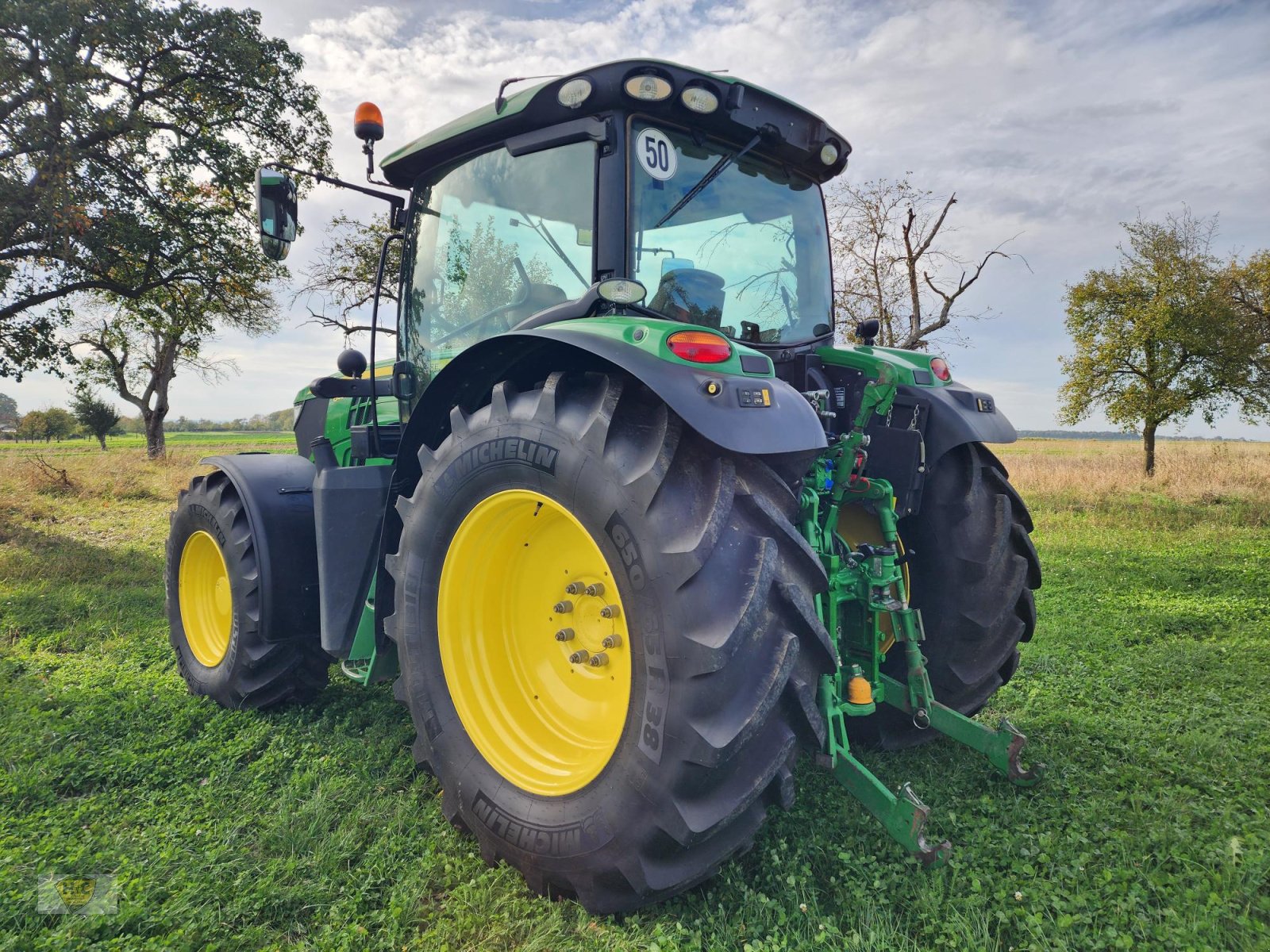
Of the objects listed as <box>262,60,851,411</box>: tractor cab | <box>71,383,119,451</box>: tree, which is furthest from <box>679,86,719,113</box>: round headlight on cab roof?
<box>71,383,119,451</box>: tree

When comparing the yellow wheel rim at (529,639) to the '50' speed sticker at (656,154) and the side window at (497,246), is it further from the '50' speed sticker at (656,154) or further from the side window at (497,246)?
the '50' speed sticker at (656,154)

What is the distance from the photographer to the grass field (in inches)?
73.0

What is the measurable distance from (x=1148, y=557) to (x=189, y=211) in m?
11.0

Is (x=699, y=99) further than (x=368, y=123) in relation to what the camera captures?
No

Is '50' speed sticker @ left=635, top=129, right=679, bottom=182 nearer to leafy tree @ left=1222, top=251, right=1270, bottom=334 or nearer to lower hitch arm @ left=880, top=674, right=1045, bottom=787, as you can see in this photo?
lower hitch arm @ left=880, top=674, right=1045, bottom=787

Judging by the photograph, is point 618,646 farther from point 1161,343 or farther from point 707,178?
point 1161,343

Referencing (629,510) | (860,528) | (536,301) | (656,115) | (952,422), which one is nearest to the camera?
(629,510)

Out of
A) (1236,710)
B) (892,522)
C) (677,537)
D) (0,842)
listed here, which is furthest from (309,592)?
(1236,710)

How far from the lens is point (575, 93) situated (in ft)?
7.80

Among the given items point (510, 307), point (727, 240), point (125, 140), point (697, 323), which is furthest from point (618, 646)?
point (125, 140)

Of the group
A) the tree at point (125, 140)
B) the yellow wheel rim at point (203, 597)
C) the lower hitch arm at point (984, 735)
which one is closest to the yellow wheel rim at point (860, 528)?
the lower hitch arm at point (984, 735)

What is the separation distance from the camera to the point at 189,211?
8570 millimetres

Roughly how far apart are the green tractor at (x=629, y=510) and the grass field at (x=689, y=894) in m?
0.17

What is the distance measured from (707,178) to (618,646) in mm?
1620
